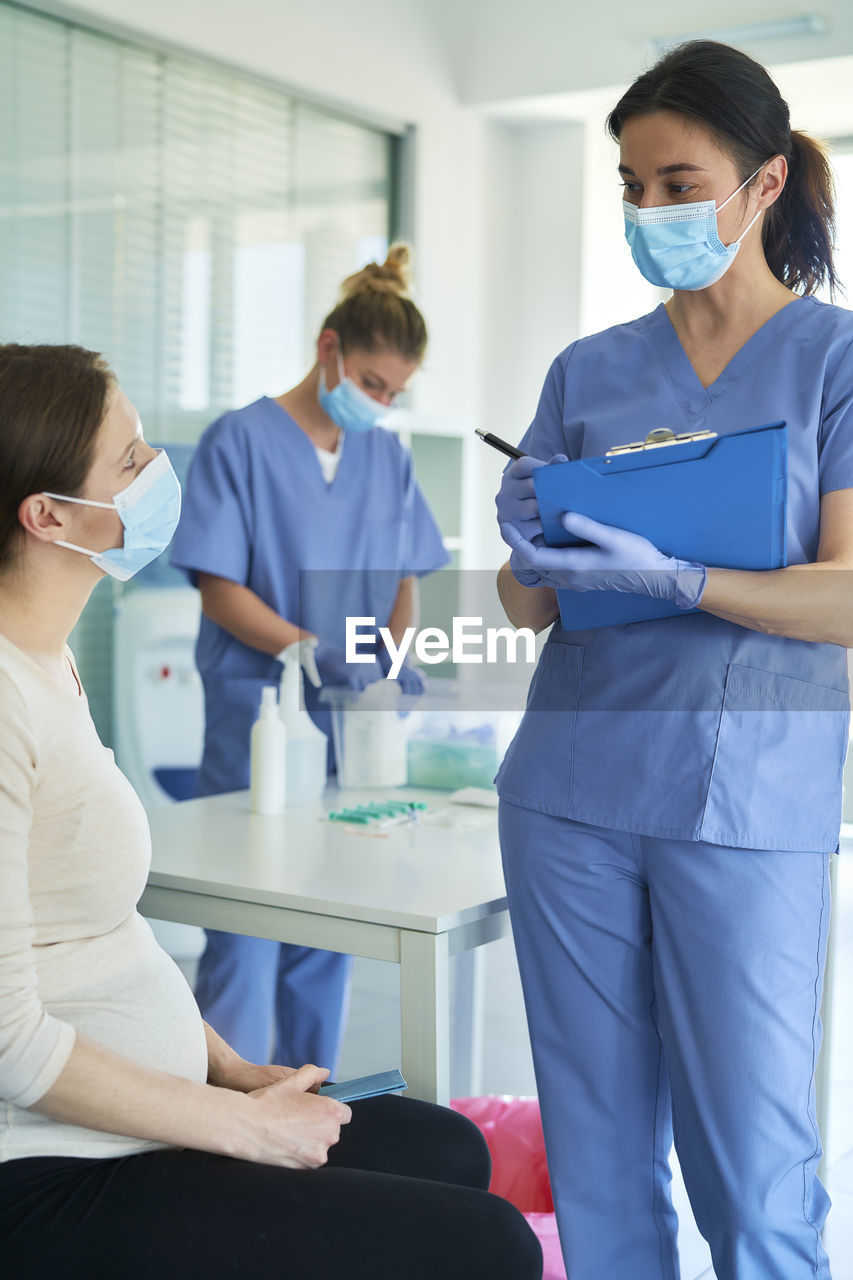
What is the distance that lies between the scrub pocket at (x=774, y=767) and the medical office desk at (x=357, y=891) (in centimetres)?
32

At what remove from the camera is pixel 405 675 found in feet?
6.72

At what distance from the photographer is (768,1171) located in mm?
1178

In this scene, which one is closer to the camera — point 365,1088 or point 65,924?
point 65,924

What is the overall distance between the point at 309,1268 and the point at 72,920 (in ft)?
1.06

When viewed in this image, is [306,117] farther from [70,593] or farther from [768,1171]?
[768,1171]

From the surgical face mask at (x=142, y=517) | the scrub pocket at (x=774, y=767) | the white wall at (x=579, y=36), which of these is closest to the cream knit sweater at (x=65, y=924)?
the surgical face mask at (x=142, y=517)

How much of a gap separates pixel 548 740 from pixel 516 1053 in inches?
61.0

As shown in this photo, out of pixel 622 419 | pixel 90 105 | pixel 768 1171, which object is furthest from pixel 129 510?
pixel 90 105

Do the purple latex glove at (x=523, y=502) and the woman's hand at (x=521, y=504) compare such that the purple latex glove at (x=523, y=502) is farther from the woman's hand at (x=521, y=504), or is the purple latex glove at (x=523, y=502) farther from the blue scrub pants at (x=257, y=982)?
the blue scrub pants at (x=257, y=982)

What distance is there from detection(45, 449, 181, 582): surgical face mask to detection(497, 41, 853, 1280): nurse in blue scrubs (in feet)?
1.04

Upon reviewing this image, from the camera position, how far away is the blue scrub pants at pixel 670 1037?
1.18 m

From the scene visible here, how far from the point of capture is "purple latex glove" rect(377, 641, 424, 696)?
2.04m

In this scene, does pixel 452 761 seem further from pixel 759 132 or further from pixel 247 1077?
pixel 759 132

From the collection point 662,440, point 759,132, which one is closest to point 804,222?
point 759,132
